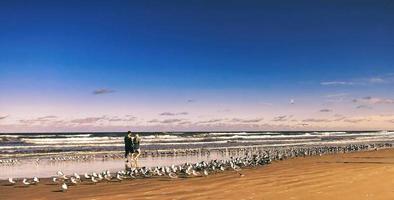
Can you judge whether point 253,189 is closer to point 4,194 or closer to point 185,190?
point 185,190

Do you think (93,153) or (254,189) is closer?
(254,189)

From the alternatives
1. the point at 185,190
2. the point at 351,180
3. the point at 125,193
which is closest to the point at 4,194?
the point at 125,193

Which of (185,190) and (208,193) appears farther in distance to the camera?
(185,190)

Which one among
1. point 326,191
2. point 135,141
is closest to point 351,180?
point 326,191

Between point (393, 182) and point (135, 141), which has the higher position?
point (135, 141)

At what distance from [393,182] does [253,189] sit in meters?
4.24

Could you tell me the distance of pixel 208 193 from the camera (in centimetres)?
1343

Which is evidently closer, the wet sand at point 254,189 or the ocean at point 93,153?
the wet sand at point 254,189

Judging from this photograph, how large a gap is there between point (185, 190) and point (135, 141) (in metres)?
12.5

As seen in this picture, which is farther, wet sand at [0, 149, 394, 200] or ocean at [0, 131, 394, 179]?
ocean at [0, 131, 394, 179]

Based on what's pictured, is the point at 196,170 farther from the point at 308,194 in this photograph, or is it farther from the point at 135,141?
the point at 308,194

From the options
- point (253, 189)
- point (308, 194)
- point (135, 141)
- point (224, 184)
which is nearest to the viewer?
point (308, 194)

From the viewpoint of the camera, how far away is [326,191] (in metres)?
13.3

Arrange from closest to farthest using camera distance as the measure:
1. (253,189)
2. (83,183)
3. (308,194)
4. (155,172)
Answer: (308,194)
(253,189)
(83,183)
(155,172)
